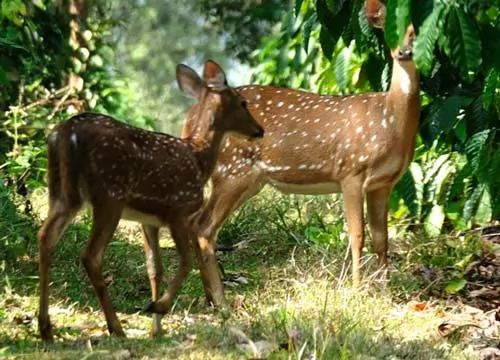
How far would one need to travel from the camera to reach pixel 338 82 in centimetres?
921

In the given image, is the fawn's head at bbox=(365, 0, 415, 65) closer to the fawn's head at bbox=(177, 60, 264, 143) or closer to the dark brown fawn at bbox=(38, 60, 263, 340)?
the fawn's head at bbox=(177, 60, 264, 143)

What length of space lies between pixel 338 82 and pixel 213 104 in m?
2.22

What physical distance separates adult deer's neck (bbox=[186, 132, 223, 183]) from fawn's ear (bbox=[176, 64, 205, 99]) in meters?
0.37

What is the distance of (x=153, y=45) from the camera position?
3438 centimetres

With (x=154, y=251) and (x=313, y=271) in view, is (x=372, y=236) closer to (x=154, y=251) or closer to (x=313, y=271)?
(x=313, y=271)

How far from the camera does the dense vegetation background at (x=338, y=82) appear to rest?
5.69 meters

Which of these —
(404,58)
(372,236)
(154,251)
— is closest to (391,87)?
(404,58)

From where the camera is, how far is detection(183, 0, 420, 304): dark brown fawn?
821cm

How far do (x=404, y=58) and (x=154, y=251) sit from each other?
7.68 feet

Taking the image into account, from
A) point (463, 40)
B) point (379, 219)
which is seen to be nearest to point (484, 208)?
point (379, 219)

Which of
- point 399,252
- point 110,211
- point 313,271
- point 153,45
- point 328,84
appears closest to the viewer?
point 110,211

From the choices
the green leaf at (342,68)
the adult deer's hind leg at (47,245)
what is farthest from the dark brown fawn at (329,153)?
the adult deer's hind leg at (47,245)

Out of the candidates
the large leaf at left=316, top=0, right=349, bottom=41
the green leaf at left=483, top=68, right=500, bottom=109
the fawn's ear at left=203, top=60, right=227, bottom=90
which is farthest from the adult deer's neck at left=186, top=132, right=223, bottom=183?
the green leaf at left=483, top=68, right=500, bottom=109

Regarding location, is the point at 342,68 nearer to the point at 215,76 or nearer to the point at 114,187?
the point at 215,76
